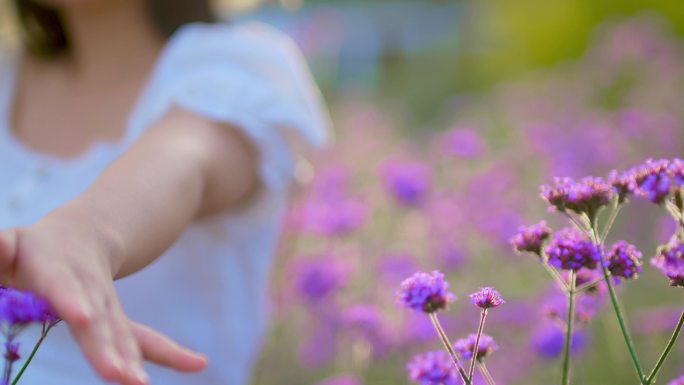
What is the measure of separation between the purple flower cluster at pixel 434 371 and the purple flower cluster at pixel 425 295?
0.10 ft

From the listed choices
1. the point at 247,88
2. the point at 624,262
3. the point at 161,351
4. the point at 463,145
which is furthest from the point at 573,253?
the point at 463,145

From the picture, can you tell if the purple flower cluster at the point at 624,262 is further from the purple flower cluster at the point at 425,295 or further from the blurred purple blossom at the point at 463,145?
the blurred purple blossom at the point at 463,145

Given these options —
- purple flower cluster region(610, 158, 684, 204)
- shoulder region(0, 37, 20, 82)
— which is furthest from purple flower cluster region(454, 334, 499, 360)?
shoulder region(0, 37, 20, 82)

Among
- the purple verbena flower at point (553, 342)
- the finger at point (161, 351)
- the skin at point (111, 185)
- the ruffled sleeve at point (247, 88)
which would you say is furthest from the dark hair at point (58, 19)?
the finger at point (161, 351)

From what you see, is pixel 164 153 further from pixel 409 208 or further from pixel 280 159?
pixel 409 208

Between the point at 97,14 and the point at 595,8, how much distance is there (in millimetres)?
4400

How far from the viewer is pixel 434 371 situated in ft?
1.80

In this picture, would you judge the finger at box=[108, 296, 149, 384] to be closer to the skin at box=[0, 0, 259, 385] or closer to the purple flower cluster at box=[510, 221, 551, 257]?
the skin at box=[0, 0, 259, 385]

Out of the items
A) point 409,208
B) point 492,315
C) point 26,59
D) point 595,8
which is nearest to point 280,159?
point 492,315

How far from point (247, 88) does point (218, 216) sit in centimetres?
17

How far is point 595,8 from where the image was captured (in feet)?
17.6

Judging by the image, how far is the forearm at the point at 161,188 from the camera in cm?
60

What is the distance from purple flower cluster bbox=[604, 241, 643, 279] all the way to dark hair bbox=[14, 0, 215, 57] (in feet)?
3.38

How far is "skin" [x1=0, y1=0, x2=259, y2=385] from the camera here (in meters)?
0.45
